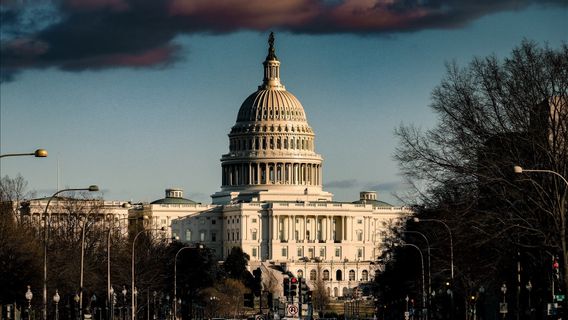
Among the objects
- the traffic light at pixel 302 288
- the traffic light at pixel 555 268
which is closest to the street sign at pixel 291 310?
the traffic light at pixel 302 288

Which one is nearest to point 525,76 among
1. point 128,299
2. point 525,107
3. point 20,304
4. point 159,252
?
point 525,107

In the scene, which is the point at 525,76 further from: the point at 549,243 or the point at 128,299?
the point at 128,299

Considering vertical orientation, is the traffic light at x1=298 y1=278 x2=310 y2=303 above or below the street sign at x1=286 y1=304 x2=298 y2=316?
above

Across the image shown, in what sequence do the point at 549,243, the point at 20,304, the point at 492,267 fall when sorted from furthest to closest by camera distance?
the point at 20,304, the point at 492,267, the point at 549,243

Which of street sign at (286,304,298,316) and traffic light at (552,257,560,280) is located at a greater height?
traffic light at (552,257,560,280)

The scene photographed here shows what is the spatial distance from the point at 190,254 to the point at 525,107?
89.7 meters

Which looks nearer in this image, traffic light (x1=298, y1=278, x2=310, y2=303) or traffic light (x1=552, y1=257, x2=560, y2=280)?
traffic light (x1=552, y1=257, x2=560, y2=280)

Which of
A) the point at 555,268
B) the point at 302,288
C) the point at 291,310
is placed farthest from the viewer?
the point at 302,288

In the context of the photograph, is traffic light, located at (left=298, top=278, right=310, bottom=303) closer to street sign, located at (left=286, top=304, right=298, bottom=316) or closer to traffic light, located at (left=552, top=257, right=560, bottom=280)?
street sign, located at (left=286, top=304, right=298, bottom=316)

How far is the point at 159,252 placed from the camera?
141 meters

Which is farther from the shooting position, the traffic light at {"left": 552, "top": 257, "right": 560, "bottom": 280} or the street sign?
the street sign

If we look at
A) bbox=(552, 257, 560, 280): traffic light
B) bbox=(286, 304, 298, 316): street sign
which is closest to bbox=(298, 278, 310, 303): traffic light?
bbox=(286, 304, 298, 316): street sign

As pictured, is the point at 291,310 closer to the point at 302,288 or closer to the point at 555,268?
the point at 302,288

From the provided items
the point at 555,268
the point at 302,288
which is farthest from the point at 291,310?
the point at 555,268
